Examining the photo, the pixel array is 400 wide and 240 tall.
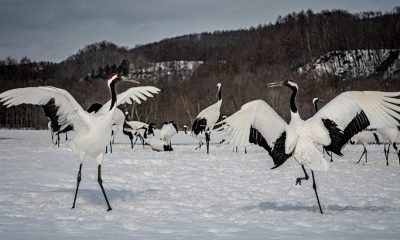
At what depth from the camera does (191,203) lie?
296 inches

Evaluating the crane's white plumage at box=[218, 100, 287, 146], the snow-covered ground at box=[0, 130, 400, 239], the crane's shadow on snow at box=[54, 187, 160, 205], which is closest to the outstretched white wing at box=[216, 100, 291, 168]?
the crane's white plumage at box=[218, 100, 287, 146]

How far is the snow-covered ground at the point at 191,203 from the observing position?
547cm

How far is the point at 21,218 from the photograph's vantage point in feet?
19.6

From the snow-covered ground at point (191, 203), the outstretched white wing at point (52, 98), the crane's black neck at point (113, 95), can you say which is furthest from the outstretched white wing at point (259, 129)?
the outstretched white wing at point (52, 98)

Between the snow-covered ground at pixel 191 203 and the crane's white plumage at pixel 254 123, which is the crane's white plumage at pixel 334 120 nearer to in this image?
the crane's white plumage at pixel 254 123

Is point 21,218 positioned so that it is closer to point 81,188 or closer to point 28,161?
point 81,188

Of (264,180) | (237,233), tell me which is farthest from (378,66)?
(237,233)

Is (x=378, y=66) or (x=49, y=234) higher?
(x=378, y=66)

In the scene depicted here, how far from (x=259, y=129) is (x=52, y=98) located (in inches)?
134

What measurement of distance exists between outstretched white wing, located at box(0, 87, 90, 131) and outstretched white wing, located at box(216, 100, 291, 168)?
88.7 inches

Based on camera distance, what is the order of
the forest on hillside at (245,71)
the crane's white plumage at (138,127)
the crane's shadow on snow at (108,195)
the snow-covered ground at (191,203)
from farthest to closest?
the forest on hillside at (245,71) < the crane's white plumage at (138,127) < the crane's shadow on snow at (108,195) < the snow-covered ground at (191,203)

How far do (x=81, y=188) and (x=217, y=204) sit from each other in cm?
283

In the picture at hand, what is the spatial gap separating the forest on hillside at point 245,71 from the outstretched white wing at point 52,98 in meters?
42.7

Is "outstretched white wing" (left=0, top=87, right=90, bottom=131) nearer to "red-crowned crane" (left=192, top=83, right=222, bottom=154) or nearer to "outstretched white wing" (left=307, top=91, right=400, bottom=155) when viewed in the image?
"outstretched white wing" (left=307, top=91, right=400, bottom=155)
